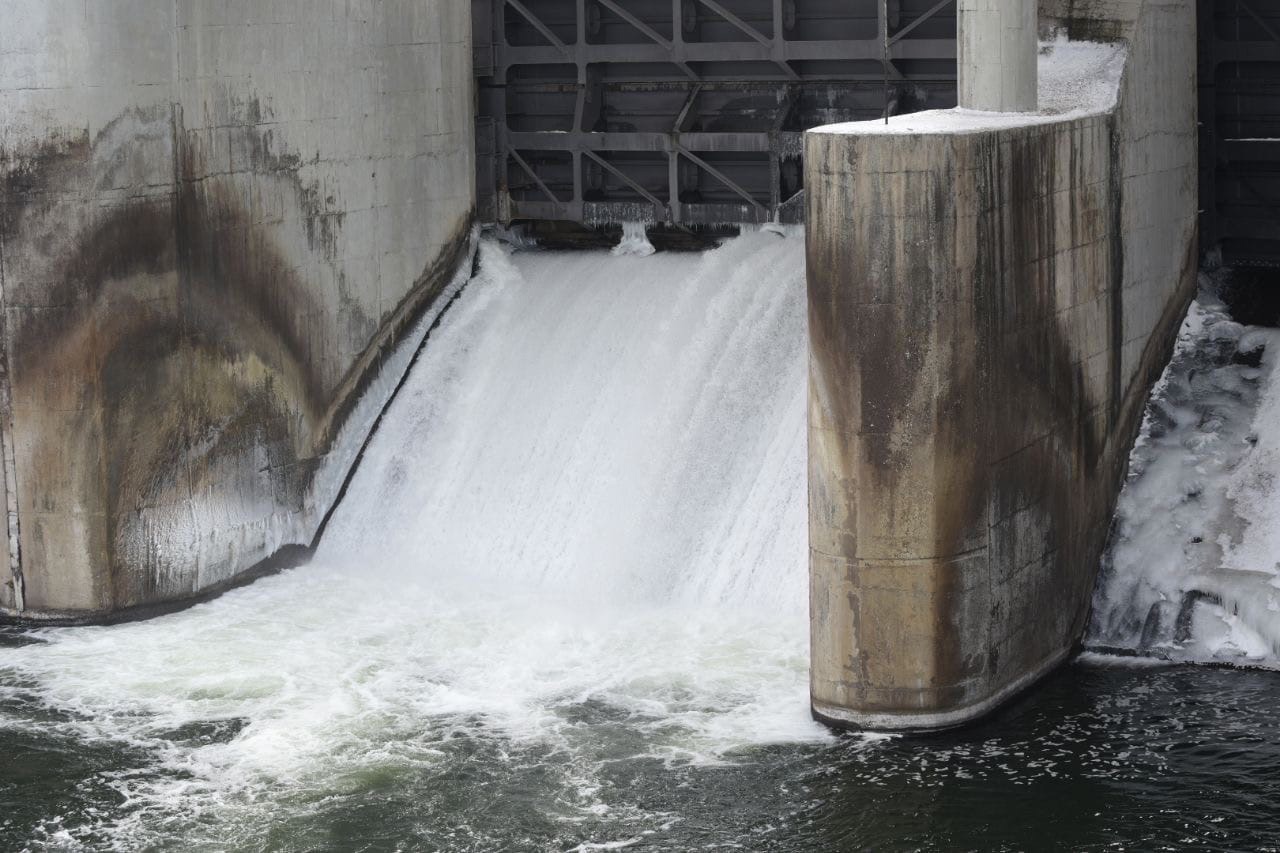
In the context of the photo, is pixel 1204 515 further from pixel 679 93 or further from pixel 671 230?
pixel 679 93

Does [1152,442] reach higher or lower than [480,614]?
higher

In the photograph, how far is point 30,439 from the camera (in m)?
19.7

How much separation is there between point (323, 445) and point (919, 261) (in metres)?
8.93

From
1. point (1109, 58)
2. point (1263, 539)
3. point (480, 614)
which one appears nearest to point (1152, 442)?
point (1263, 539)

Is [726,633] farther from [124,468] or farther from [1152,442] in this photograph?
[124,468]

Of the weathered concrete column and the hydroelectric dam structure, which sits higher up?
the weathered concrete column

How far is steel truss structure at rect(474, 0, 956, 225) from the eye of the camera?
70.3 feet

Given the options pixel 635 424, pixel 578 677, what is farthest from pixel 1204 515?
pixel 635 424

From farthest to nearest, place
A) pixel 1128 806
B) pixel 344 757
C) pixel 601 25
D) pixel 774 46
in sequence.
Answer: pixel 601 25 < pixel 774 46 < pixel 344 757 < pixel 1128 806

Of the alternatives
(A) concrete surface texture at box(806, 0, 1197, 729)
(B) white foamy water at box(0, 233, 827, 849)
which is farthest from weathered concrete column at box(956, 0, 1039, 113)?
(B) white foamy water at box(0, 233, 827, 849)

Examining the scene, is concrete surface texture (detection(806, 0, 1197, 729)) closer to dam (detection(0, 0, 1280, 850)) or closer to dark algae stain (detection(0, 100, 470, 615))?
dam (detection(0, 0, 1280, 850))

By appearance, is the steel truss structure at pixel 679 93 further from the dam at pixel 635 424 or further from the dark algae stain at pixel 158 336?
the dark algae stain at pixel 158 336

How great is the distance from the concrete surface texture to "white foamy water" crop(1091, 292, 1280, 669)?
839 mm

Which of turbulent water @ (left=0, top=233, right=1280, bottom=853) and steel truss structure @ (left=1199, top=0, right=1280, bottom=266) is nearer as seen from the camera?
turbulent water @ (left=0, top=233, right=1280, bottom=853)
